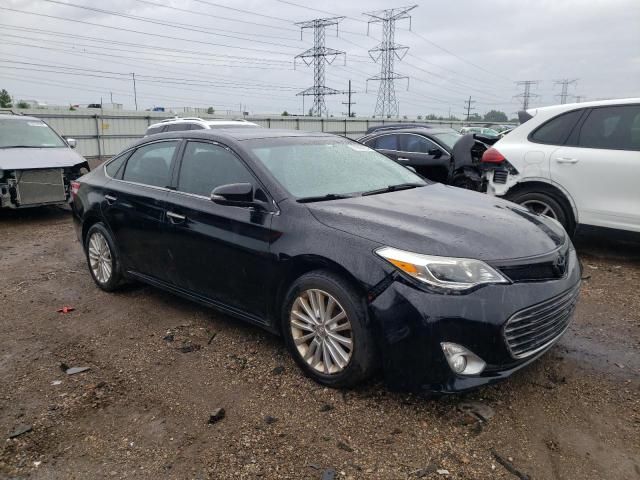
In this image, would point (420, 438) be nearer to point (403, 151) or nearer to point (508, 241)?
point (508, 241)

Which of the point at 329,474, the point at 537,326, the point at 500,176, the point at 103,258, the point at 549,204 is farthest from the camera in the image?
the point at 500,176

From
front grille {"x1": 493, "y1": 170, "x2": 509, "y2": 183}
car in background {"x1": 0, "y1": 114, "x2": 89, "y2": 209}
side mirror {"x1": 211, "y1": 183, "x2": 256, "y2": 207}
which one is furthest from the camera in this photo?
car in background {"x1": 0, "y1": 114, "x2": 89, "y2": 209}

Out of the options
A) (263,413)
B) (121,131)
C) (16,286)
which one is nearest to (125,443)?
(263,413)

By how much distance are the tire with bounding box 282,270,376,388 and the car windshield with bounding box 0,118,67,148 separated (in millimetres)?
7855

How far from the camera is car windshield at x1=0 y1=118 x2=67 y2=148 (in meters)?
8.94

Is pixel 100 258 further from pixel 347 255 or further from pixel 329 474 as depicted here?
pixel 329 474

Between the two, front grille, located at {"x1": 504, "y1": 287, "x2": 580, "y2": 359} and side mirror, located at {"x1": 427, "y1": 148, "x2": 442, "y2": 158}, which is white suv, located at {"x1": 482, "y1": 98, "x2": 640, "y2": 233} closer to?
side mirror, located at {"x1": 427, "y1": 148, "x2": 442, "y2": 158}

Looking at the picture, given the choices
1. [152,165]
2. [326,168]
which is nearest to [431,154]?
[326,168]

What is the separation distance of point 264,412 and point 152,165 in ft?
8.26

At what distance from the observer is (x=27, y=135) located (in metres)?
9.27

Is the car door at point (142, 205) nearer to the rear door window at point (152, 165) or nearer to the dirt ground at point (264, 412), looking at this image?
the rear door window at point (152, 165)

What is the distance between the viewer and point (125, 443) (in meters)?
2.69

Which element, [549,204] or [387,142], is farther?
[387,142]

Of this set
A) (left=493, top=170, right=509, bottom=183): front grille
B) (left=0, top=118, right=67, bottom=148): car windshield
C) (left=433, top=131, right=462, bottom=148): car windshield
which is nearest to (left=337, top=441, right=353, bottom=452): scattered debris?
(left=493, top=170, right=509, bottom=183): front grille
